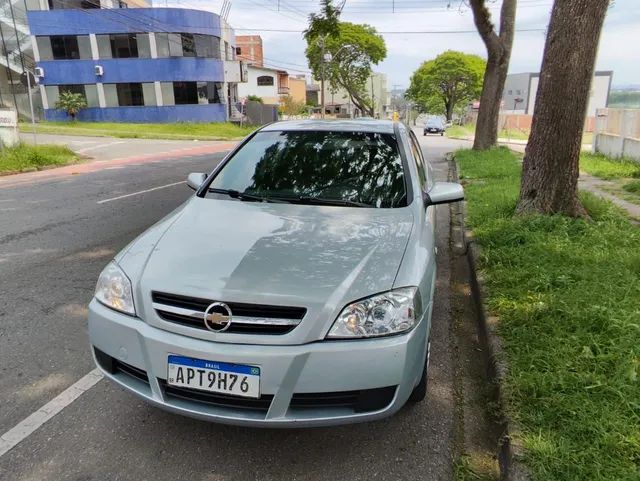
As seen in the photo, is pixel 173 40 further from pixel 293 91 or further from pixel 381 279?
pixel 293 91

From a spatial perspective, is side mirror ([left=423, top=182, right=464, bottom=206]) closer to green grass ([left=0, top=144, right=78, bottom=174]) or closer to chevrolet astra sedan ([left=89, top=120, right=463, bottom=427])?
chevrolet astra sedan ([left=89, top=120, right=463, bottom=427])

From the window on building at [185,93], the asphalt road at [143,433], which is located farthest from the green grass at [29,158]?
→ the window on building at [185,93]

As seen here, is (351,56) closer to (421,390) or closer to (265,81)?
(265,81)

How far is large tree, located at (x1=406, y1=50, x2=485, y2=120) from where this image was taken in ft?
208

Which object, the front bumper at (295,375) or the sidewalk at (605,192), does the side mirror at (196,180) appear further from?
the sidewalk at (605,192)

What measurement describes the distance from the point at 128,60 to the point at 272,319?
124 feet

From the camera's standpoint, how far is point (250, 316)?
6.97 ft

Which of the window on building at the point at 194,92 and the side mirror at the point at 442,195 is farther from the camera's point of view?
the window on building at the point at 194,92

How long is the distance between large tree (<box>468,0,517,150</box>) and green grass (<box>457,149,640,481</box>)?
9995 millimetres

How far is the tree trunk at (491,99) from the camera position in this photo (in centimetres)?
1447

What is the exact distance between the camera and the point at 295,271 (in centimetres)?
229

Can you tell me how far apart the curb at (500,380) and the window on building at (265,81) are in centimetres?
6023

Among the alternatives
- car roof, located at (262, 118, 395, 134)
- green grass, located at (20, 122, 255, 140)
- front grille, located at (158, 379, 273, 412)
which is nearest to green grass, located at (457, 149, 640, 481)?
front grille, located at (158, 379, 273, 412)

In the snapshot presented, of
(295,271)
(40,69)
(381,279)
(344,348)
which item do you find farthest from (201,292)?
(40,69)
